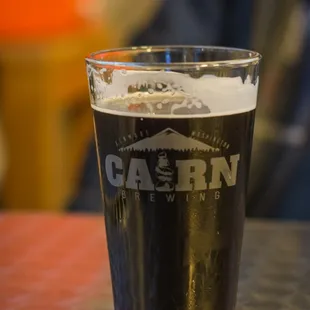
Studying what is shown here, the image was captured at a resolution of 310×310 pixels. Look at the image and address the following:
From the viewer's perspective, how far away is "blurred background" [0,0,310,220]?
5.84ft

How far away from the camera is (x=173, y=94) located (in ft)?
1.79

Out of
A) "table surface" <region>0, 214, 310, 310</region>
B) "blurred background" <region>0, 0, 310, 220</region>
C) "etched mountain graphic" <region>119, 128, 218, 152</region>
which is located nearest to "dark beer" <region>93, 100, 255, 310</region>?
"etched mountain graphic" <region>119, 128, 218, 152</region>

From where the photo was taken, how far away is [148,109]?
1.76 feet

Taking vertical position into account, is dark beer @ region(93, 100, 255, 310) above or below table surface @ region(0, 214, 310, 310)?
above

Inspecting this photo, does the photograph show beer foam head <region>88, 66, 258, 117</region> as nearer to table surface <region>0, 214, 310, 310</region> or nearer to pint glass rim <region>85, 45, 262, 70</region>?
pint glass rim <region>85, 45, 262, 70</region>

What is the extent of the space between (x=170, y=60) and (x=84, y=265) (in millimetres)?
268

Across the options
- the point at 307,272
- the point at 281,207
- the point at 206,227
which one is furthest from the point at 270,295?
the point at 281,207

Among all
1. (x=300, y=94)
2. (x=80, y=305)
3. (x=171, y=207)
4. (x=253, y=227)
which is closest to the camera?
(x=171, y=207)

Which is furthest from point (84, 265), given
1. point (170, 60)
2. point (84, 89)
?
point (84, 89)

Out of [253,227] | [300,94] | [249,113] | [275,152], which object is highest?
[249,113]

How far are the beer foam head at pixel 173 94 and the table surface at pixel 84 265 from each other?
231 mm

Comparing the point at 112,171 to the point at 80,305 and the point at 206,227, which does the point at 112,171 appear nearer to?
the point at 206,227

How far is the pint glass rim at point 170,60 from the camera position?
1.75ft

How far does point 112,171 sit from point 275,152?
129cm
